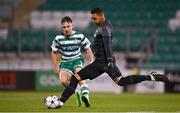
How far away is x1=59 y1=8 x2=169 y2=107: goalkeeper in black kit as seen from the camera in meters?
12.6

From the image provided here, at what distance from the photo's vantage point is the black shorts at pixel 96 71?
12.8 m

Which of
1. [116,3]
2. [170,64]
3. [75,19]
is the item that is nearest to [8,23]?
[75,19]

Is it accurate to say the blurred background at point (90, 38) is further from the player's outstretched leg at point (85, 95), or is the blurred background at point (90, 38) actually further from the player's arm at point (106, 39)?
the player's arm at point (106, 39)

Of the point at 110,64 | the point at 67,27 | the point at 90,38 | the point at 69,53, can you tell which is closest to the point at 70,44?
the point at 69,53

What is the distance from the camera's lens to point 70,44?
13.9 meters

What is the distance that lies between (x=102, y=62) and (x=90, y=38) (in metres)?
13.3

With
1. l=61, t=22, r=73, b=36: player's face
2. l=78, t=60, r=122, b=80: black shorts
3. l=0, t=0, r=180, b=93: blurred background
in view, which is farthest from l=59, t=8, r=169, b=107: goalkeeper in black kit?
l=0, t=0, r=180, b=93: blurred background

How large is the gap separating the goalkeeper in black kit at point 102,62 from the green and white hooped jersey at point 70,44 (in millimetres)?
1067

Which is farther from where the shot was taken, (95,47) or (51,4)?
(51,4)

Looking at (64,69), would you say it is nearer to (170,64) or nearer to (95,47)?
(95,47)

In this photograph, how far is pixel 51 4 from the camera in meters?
31.4

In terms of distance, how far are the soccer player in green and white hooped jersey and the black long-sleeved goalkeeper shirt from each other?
0.83 m

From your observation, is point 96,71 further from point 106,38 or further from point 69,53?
point 69,53

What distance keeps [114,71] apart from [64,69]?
1.67 metres
